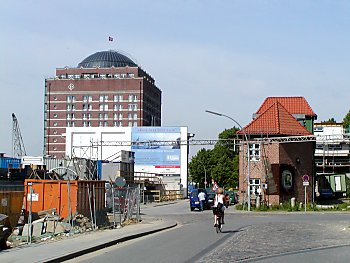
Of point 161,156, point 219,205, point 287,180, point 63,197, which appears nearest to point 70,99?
point 161,156

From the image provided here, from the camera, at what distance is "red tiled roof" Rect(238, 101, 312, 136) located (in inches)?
2229

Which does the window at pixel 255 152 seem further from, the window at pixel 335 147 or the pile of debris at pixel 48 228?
the window at pixel 335 147

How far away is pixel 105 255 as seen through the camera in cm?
1664

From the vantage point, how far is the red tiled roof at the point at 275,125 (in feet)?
186

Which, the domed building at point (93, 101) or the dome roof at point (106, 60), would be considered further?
the dome roof at point (106, 60)

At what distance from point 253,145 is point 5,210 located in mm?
36104

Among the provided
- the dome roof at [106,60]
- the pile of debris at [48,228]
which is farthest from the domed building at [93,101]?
the pile of debris at [48,228]

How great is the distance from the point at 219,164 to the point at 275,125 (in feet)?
168

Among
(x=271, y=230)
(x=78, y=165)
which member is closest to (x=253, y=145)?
(x=78, y=165)

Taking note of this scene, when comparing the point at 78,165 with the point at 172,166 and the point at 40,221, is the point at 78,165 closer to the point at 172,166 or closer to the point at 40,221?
the point at 40,221

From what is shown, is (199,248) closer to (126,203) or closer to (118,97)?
(126,203)

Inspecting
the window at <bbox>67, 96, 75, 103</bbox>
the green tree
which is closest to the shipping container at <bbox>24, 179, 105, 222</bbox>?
the green tree

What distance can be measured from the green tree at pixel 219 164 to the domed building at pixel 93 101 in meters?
29.9

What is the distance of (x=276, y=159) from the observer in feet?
176
